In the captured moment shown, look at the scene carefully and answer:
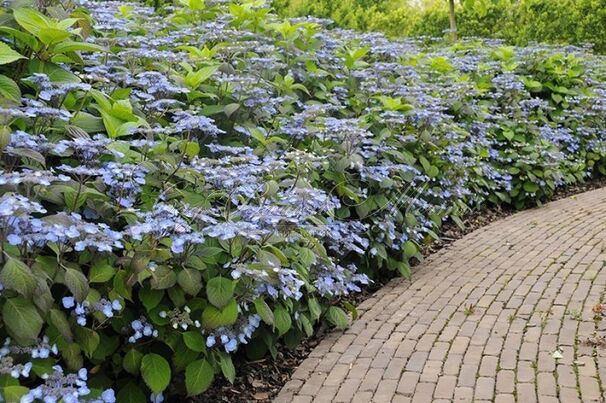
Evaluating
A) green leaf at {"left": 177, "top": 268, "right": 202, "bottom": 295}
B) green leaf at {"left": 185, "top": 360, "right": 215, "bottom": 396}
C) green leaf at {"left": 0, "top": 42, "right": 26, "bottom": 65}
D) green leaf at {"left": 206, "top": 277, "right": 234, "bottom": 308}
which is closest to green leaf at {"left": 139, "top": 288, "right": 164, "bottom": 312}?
green leaf at {"left": 177, "top": 268, "right": 202, "bottom": 295}

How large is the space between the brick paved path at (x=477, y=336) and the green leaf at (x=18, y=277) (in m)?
1.53

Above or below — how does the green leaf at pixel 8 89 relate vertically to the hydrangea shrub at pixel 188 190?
above

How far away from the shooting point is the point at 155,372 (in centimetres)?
311

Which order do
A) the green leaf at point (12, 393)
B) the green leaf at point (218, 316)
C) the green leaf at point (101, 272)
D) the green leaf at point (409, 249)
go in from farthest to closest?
the green leaf at point (409, 249) → the green leaf at point (218, 316) → the green leaf at point (101, 272) → the green leaf at point (12, 393)

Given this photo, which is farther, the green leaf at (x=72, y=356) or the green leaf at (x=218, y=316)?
the green leaf at (x=218, y=316)

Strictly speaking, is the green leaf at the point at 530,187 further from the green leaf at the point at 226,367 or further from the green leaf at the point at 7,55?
the green leaf at the point at 7,55

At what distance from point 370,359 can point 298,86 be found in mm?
2349

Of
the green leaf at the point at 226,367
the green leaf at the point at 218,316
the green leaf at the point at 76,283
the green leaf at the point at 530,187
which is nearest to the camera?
the green leaf at the point at 76,283

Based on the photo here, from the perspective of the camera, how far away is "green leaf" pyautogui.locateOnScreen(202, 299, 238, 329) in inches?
125

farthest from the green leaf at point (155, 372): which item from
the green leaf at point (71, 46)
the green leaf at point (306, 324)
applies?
the green leaf at point (71, 46)

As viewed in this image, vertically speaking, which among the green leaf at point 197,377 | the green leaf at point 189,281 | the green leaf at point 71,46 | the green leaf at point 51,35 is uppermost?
the green leaf at point 51,35

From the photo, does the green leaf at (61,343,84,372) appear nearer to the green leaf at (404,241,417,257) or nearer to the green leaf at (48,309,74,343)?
the green leaf at (48,309,74,343)

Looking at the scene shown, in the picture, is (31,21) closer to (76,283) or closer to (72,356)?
(76,283)

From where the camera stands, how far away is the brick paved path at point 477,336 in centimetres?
364
